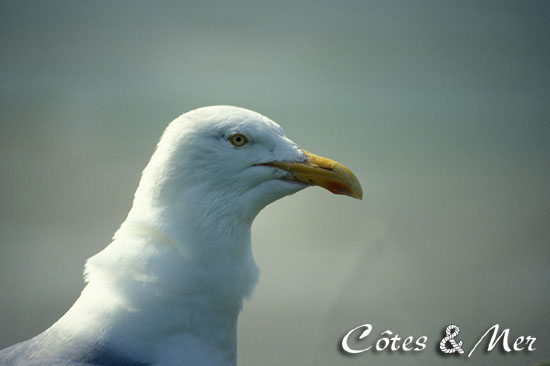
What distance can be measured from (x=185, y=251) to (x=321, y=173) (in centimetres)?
43

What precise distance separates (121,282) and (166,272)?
0.12 meters

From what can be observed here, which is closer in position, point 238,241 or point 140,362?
point 140,362

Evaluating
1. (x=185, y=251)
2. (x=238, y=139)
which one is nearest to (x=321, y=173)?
(x=238, y=139)

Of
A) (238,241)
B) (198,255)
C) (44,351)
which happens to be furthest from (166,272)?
(44,351)

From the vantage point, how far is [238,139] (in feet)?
5.45

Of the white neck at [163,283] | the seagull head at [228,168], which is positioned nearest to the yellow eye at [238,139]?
the seagull head at [228,168]

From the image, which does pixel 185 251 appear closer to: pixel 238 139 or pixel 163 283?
pixel 163 283

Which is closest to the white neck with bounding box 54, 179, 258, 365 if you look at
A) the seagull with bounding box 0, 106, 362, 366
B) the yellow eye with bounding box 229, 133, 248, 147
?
the seagull with bounding box 0, 106, 362, 366

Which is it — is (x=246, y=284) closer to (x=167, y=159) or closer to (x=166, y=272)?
(x=166, y=272)

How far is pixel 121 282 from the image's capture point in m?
1.59

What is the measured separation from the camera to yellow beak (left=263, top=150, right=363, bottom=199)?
167 cm

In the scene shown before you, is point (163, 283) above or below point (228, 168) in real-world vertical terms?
below

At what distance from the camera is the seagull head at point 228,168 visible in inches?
63.8

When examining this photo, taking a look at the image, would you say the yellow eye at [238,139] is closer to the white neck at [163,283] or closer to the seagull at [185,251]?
the seagull at [185,251]
